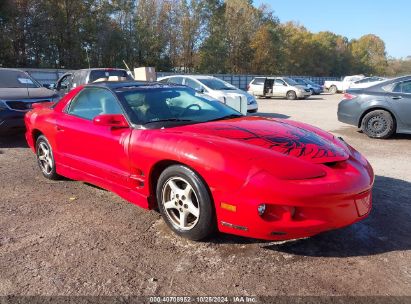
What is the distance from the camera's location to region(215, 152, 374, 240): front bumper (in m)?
2.77

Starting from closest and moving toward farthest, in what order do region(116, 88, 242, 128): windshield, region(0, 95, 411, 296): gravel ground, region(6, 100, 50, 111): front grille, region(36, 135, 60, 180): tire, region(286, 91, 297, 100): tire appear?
region(0, 95, 411, 296): gravel ground
region(116, 88, 242, 128): windshield
region(36, 135, 60, 180): tire
region(6, 100, 50, 111): front grille
region(286, 91, 297, 100): tire

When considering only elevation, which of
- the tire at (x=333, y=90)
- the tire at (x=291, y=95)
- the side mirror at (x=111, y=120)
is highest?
the side mirror at (x=111, y=120)

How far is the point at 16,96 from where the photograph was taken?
309 inches

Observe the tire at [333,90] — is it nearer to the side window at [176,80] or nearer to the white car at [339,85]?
the white car at [339,85]

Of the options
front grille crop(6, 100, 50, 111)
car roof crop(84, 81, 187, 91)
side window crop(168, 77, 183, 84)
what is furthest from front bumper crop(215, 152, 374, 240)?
side window crop(168, 77, 183, 84)

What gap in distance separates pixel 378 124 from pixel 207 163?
6688mm

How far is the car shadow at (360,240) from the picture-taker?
3127mm

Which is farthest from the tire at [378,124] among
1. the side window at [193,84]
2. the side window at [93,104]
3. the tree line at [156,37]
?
the tree line at [156,37]

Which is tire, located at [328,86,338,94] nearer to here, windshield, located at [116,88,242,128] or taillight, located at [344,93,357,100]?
taillight, located at [344,93,357,100]

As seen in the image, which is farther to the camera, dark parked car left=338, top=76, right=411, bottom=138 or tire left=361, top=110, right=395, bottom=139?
tire left=361, top=110, right=395, bottom=139

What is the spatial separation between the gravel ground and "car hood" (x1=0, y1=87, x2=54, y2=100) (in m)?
4.14

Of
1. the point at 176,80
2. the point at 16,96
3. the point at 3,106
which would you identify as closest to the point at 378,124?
the point at 176,80

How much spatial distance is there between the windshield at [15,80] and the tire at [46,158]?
3.91 m

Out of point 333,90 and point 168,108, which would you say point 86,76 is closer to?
point 168,108
